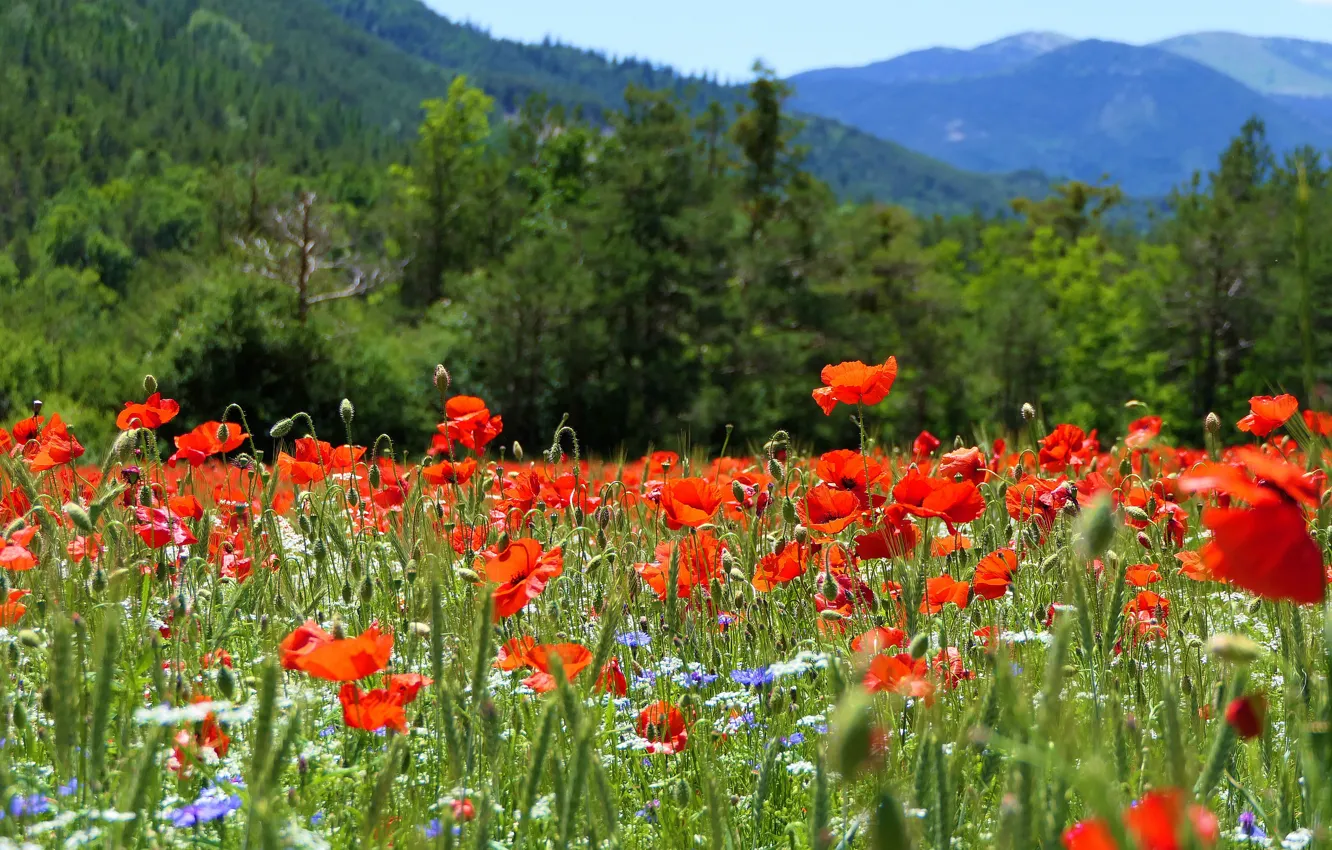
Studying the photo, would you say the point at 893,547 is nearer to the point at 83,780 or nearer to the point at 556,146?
the point at 83,780

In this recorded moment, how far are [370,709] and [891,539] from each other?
49.8 inches

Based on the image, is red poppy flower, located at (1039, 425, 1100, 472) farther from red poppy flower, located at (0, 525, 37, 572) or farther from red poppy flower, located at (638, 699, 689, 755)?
red poppy flower, located at (0, 525, 37, 572)

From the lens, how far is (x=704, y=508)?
8.32 feet

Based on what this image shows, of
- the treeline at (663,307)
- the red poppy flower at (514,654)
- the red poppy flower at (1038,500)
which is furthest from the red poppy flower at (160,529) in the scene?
the treeline at (663,307)

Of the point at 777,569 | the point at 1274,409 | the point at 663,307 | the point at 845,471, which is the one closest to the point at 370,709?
the point at 777,569

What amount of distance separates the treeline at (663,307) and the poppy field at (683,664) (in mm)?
15447

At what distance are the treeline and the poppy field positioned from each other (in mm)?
15447

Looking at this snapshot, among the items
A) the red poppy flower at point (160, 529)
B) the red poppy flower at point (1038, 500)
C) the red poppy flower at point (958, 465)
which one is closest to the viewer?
the red poppy flower at point (160, 529)

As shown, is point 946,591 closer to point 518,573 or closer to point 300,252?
point 518,573

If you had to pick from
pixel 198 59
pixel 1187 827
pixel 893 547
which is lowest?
pixel 893 547

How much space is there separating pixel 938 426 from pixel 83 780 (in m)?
31.1

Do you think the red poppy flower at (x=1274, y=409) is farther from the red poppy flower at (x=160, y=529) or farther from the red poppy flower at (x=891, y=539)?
the red poppy flower at (x=160, y=529)

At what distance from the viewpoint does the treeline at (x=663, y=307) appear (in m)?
21.3

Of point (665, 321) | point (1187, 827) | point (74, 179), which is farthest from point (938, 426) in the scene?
point (74, 179)
